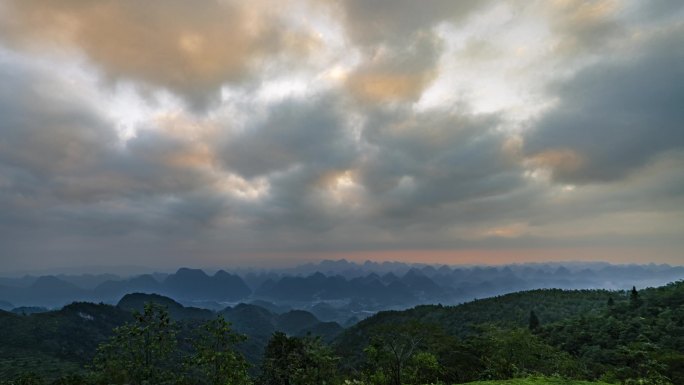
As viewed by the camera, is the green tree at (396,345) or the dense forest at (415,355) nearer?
the dense forest at (415,355)

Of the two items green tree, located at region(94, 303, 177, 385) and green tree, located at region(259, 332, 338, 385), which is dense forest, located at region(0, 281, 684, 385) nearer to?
green tree, located at region(94, 303, 177, 385)

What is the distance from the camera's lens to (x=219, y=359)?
37.1 m

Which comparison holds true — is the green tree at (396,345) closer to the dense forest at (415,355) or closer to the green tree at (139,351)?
the dense forest at (415,355)

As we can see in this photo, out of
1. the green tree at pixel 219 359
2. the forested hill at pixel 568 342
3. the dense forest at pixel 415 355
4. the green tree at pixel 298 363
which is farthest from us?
the green tree at pixel 298 363

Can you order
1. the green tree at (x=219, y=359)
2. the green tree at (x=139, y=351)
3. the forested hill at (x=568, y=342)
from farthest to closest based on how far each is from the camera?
the forested hill at (x=568, y=342), the green tree at (x=219, y=359), the green tree at (x=139, y=351)

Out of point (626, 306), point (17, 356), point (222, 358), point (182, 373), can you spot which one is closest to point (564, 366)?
point (222, 358)

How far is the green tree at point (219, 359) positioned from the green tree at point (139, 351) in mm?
3634

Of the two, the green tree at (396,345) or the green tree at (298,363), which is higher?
the green tree at (396,345)

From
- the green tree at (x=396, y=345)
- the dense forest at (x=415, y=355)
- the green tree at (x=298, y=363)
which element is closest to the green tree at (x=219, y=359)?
the dense forest at (x=415, y=355)

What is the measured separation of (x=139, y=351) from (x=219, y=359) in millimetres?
8738

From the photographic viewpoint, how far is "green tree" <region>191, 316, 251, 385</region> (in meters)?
35.4

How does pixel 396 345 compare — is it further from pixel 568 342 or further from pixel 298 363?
pixel 568 342

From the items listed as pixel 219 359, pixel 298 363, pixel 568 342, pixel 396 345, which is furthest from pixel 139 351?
pixel 568 342

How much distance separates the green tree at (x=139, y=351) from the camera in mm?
35062
